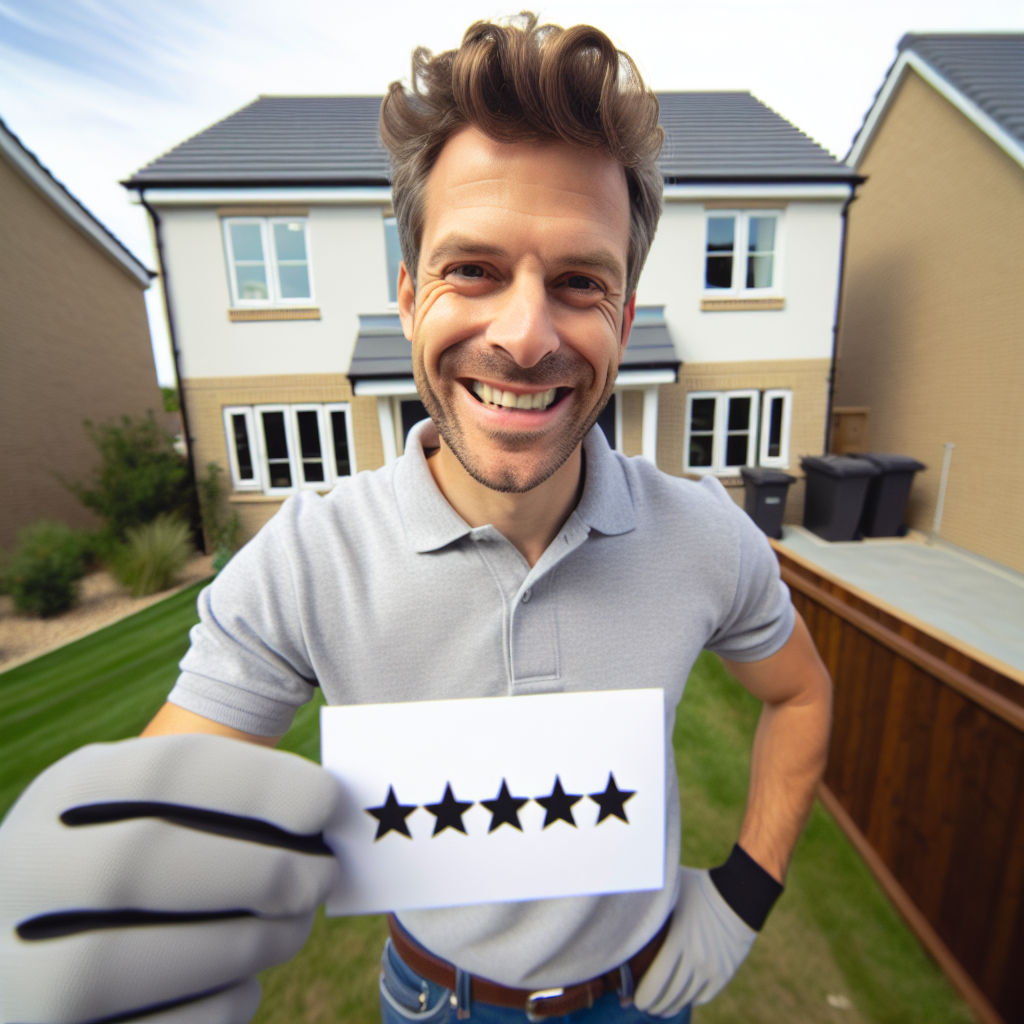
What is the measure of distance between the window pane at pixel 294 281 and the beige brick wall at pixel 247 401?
1.24m

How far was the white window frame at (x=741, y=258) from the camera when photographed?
307 inches

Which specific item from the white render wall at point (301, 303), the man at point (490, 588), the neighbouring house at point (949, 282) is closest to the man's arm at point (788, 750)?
the man at point (490, 588)

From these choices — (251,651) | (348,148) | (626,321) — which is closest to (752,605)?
(626,321)

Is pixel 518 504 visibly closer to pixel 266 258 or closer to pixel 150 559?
pixel 150 559

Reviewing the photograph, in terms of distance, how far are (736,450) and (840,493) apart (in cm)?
173

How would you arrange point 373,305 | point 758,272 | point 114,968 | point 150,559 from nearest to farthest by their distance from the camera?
point 114,968, point 150,559, point 373,305, point 758,272

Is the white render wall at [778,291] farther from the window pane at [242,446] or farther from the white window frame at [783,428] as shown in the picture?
the window pane at [242,446]

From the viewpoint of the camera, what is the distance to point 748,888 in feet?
3.80

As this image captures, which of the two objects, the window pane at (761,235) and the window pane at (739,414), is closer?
the window pane at (761,235)

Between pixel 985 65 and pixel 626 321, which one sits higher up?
pixel 985 65

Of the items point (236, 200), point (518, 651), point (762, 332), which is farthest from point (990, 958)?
point (236, 200)

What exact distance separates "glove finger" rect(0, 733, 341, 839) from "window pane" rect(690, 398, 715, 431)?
28.3 ft

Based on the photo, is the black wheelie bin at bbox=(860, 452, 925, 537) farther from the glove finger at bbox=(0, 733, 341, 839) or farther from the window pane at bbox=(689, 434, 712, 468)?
the glove finger at bbox=(0, 733, 341, 839)

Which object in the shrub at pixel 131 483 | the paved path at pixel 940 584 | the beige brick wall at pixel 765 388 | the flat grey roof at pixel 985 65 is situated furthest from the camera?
the beige brick wall at pixel 765 388
